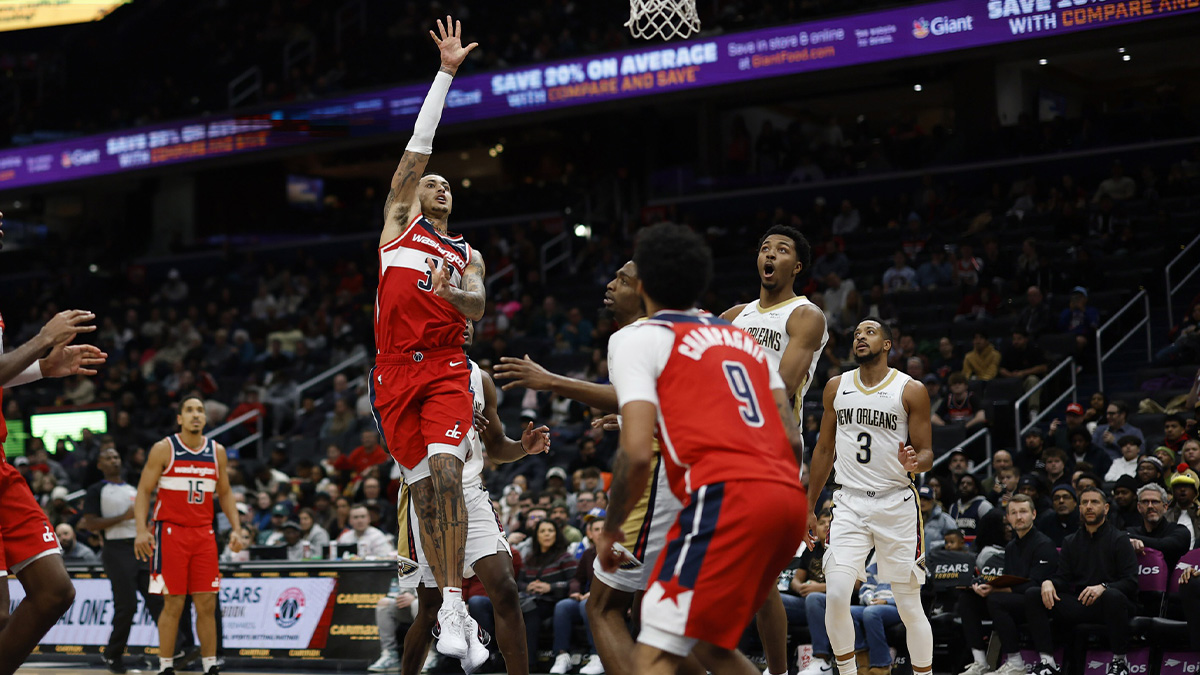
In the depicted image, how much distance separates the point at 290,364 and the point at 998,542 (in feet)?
48.7

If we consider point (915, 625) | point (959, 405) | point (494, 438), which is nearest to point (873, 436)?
point (915, 625)

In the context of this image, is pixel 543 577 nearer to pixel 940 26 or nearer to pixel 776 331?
pixel 776 331

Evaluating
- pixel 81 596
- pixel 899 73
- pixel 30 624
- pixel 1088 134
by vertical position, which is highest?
→ pixel 899 73

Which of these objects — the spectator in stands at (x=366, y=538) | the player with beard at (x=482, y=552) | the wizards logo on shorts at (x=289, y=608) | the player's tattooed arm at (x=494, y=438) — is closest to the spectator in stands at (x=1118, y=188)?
the spectator in stands at (x=366, y=538)

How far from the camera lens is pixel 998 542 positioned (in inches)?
424

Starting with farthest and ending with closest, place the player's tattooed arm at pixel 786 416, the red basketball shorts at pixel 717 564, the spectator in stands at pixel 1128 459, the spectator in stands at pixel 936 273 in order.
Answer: the spectator in stands at pixel 936 273 < the spectator in stands at pixel 1128 459 < the player's tattooed arm at pixel 786 416 < the red basketball shorts at pixel 717 564

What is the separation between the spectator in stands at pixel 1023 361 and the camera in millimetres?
14672

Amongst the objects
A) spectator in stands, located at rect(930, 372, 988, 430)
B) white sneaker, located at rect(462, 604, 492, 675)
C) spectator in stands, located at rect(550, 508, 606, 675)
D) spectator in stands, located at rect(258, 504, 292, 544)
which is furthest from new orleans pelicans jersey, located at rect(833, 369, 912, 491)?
spectator in stands, located at rect(258, 504, 292, 544)

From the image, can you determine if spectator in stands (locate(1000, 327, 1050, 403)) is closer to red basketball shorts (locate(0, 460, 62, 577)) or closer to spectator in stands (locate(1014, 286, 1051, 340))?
spectator in stands (locate(1014, 286, 1051, 340))

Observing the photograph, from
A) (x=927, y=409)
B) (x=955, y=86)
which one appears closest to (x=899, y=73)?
(x=955, y=86)

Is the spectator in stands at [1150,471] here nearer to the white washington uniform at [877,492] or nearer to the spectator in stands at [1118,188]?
the white washington uniform at [877,492]

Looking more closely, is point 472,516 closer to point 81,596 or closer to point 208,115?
point 81,596

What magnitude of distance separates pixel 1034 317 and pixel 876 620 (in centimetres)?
740

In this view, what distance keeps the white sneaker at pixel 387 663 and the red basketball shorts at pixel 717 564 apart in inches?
317
